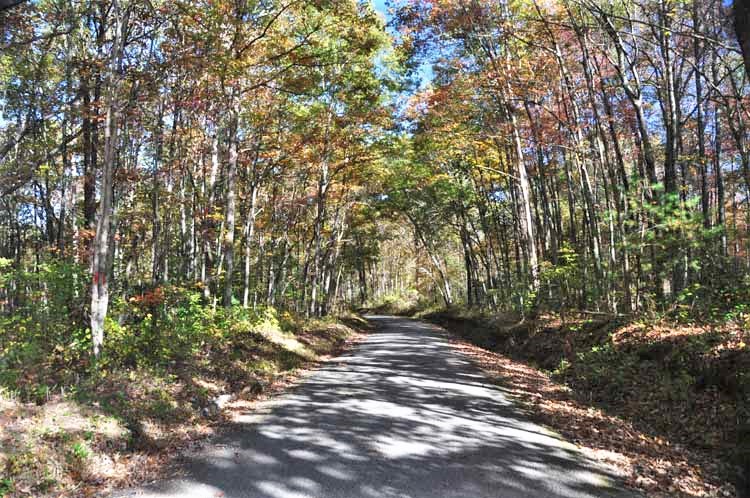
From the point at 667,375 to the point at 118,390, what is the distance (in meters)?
7.47

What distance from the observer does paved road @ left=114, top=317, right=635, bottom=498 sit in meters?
4.10

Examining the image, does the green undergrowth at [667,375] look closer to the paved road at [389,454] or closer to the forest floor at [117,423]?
the paved road at [389,454]

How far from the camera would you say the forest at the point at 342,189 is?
5.65 meters

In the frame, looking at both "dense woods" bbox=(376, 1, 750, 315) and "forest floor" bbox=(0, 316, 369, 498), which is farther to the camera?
"dense woods" bbox=(376, 1, 750, 315)

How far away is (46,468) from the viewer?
416 centimetres

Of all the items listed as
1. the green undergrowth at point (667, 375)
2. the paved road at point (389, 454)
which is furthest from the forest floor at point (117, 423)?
the green undergrowth at point (667, 375)

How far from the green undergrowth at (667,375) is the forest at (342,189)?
0.13 ft

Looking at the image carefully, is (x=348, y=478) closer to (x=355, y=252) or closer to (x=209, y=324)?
(x=209, y=324)

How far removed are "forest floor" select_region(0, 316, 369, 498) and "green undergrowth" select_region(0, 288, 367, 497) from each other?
0.01 m

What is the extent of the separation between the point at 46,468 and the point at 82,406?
1.24 m

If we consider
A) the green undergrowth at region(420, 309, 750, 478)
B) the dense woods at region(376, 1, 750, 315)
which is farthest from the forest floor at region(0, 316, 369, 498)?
the dense woods at region(376, 1, 750, 315)

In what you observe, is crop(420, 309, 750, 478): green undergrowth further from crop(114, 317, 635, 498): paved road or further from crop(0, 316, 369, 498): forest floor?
crop(0, 316, 369, 498): forest floor

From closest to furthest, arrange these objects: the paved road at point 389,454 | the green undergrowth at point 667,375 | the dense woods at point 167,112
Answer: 1. the paved road at point 389,454
2. the green undergrowth at point 667,375
3. the dense woods at point 167,112

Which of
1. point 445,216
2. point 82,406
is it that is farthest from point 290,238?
point 82,406
